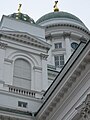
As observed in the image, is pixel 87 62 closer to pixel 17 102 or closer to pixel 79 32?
pixel 17 102

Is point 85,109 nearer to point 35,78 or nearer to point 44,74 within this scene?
point 35,78

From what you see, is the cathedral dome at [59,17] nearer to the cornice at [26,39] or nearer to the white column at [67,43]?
the white column at [67,43]

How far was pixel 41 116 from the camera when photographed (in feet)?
76.4

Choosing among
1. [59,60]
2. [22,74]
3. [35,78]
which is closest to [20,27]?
[22,74]

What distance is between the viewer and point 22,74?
27781 mm

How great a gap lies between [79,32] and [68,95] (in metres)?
27.5

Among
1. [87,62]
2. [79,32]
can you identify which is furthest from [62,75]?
[79,32]

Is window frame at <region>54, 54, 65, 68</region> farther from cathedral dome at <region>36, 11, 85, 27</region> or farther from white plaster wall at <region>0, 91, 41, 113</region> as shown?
white plaster wall at <region>0, 91, 41, 113</region>

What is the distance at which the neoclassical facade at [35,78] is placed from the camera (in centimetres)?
1977

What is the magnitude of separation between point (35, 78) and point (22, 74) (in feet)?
3.53

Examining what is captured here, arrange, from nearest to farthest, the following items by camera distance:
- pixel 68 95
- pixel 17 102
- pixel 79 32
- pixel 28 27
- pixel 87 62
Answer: pixel 87 62, pixel 68 95, pixel 17 102, pixel 28 27, pixel 79 32

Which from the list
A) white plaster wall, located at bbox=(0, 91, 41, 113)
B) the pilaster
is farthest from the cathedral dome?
white plaster wall, located at bbox=(0, 91, 41, 113)

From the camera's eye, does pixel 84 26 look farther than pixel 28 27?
Yes

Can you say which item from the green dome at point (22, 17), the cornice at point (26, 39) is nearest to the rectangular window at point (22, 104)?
the cornice at point (26, 39)
